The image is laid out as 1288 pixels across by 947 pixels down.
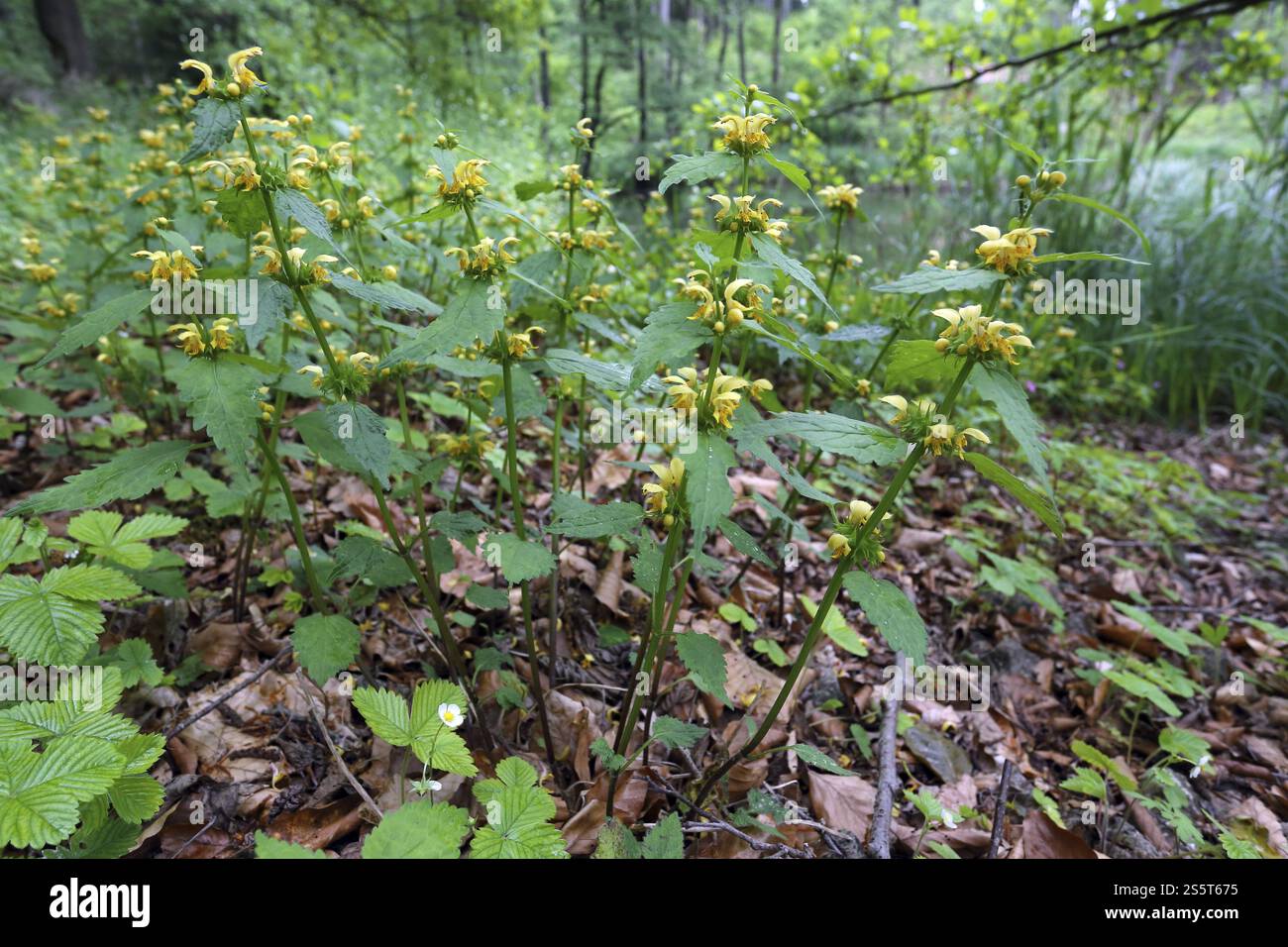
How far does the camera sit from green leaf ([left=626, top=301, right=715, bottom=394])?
113cm

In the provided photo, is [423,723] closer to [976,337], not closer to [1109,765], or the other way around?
[976,337]

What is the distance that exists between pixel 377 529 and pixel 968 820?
7.39 feet

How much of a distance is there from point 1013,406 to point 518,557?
3.21 feet

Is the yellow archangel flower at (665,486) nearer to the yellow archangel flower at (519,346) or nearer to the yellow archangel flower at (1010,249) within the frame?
the yellow archangel flower at (519,346)

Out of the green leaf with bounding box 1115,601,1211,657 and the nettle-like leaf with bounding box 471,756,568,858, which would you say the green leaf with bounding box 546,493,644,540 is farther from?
the green leaf with bounding box 1115,601,1211,657

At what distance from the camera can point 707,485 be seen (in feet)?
3.62

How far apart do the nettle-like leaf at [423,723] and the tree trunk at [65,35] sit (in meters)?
14.7

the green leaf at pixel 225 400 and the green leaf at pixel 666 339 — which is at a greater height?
the green leaf at pixel 666 339

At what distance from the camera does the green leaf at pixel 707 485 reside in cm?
107

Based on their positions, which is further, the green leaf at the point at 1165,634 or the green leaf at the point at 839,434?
the green leaf at the point at 1165,634

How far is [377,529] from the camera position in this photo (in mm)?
2619

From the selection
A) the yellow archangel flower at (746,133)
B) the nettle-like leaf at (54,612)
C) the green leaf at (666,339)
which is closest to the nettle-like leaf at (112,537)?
the nettle-like leaf at (54,612)
